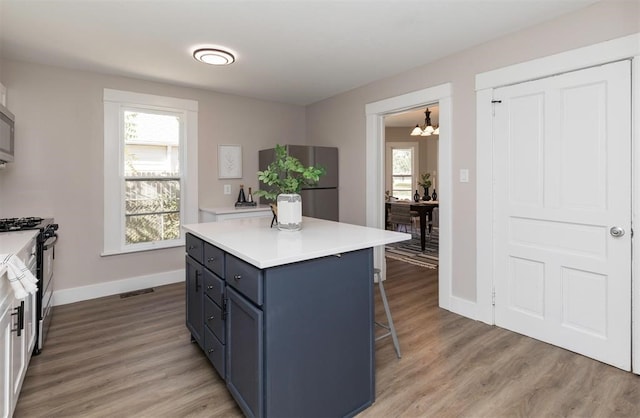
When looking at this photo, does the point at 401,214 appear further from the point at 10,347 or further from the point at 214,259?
the point at 10,347

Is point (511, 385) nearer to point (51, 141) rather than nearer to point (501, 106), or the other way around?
point (501, 106)

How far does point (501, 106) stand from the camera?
2.75 metres

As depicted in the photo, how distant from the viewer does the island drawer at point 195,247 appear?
225cm

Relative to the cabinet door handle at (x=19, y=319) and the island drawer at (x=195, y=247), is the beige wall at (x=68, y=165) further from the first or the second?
the cabinet door handle at (x=19, y=319)

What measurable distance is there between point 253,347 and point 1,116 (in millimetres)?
2557

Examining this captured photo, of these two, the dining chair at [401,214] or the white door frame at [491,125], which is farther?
the dining chair at [401,214]

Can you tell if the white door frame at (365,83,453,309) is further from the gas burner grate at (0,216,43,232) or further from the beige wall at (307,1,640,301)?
the gas burner grate at (0,216,43,232)

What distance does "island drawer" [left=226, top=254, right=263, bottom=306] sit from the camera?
1493mm

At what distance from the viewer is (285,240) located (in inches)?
74.1

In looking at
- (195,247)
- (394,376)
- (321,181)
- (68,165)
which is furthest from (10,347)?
(321,181)

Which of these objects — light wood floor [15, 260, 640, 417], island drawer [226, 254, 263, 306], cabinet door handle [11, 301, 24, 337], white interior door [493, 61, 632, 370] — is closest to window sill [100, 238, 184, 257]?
light wood floor [15, 260, 640, 417]

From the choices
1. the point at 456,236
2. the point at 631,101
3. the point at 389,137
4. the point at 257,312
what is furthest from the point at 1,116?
the point at 389,137

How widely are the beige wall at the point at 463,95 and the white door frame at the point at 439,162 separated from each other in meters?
0.06

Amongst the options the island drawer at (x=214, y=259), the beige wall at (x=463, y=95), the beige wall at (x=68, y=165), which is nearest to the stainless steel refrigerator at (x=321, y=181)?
the beige wall at (x=463, y=95)
